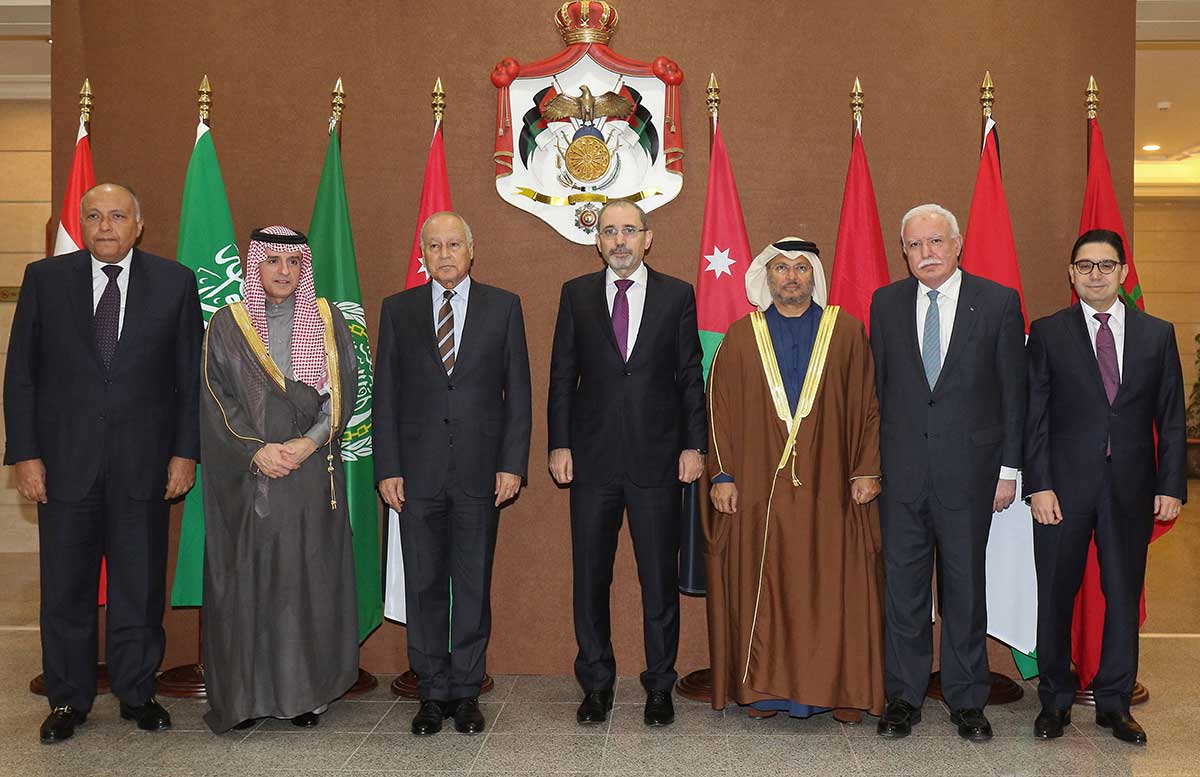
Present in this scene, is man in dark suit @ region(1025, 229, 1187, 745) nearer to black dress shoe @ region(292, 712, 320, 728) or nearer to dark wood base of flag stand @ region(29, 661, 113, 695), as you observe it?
black dress shoe @ region(292, 712, 320, 728)

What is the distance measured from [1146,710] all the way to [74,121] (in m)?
5.36

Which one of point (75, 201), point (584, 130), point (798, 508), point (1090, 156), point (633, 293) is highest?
point (584, 130)

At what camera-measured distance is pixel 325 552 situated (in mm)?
3492

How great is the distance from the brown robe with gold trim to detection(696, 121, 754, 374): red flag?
0.53 meters

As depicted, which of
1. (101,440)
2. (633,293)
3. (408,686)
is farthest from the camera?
(408,686)

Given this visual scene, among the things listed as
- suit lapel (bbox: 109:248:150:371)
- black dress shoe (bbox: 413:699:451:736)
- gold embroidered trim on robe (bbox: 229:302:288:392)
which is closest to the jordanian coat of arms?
gold embroidered trim on robe (bbox: 229:302:288:392)

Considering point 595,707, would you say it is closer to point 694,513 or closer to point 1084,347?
point 694,513

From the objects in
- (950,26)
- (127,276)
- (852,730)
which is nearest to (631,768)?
(852,730)

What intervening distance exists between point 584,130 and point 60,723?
3200mm

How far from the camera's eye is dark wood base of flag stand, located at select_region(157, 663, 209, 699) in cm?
393

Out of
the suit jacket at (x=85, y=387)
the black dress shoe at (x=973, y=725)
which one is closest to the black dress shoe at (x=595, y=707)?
the black dress shoe at (x=973, y=725)

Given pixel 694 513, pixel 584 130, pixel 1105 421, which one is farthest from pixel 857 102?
pixel 694 513

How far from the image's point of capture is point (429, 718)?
11.5 ft

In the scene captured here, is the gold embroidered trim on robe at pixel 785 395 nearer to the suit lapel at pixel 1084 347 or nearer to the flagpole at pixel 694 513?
the flagpole at pixel 694 513
